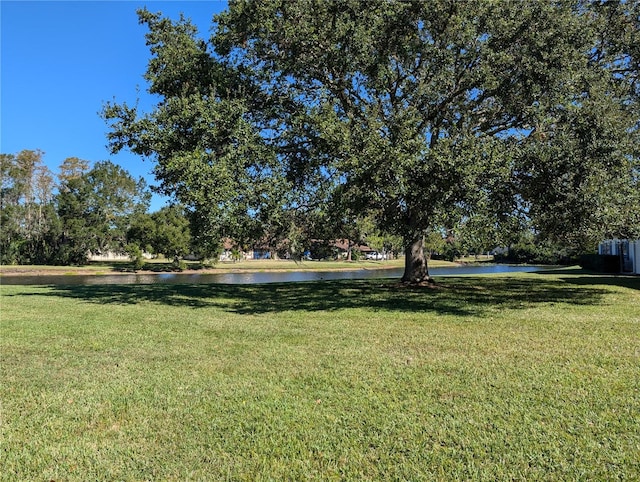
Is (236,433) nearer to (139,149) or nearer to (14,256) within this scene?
(139,149)

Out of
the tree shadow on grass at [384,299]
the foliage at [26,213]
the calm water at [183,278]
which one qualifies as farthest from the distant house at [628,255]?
the foliage at [26,213]

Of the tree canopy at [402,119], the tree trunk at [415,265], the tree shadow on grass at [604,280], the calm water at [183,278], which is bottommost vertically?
the calm water at [183,278]

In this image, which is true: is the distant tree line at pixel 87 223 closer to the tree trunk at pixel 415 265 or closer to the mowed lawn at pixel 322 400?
the tree trunk at pixel 415 265

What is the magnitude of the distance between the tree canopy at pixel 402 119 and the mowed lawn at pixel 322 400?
2823 mm

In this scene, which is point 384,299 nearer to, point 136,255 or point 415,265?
point 415,265

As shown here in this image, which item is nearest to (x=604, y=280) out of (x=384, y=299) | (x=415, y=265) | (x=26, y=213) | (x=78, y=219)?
(x=415, y=265)

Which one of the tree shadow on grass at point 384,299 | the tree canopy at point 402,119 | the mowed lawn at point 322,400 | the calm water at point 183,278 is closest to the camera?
the mowed lawn at point 322,400

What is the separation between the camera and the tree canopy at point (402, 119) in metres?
9.28

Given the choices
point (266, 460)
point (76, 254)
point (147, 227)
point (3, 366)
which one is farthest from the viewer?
point (76, 254)

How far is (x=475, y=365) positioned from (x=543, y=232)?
8.10 metres

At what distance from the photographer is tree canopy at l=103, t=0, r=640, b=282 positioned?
9.28 metres

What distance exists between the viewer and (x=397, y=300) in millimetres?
11953

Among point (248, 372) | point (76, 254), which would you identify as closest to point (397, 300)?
point (248, 372)

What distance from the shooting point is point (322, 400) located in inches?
167
